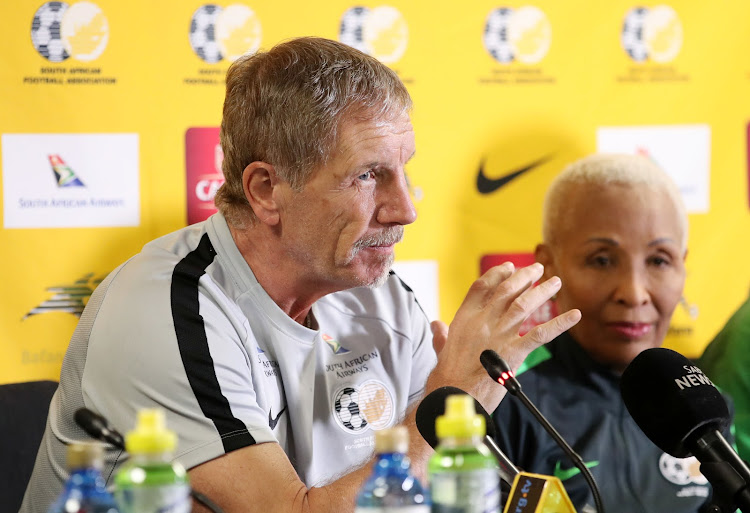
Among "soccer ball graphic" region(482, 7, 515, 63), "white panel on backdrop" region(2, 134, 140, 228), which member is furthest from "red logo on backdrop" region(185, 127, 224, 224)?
"soccer ball graphic" region(482, 7, 515, 63)

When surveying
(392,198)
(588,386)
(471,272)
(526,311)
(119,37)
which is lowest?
(588,386)

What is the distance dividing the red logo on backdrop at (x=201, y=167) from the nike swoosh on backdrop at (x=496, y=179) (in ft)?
2.31

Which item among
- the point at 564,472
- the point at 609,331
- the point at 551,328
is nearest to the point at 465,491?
the point at 551,328

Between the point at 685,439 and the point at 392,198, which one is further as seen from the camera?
the point at 392,198

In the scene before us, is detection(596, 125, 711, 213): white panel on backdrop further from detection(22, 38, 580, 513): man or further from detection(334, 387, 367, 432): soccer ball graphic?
detection(334, 387, 367, 432): soccer ball graphic

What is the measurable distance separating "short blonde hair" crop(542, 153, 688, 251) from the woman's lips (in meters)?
0.26

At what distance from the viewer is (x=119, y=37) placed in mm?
2254

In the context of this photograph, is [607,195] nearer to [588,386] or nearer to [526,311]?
[588,386]

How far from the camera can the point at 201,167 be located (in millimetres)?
2305

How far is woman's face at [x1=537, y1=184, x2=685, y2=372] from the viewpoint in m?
2.18

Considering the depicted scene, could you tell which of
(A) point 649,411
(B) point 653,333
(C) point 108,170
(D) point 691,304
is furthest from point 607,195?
(C) point 108,170

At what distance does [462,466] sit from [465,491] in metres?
0.03

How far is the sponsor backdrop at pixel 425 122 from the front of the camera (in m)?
2.22

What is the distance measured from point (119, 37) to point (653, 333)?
153 centimetres
